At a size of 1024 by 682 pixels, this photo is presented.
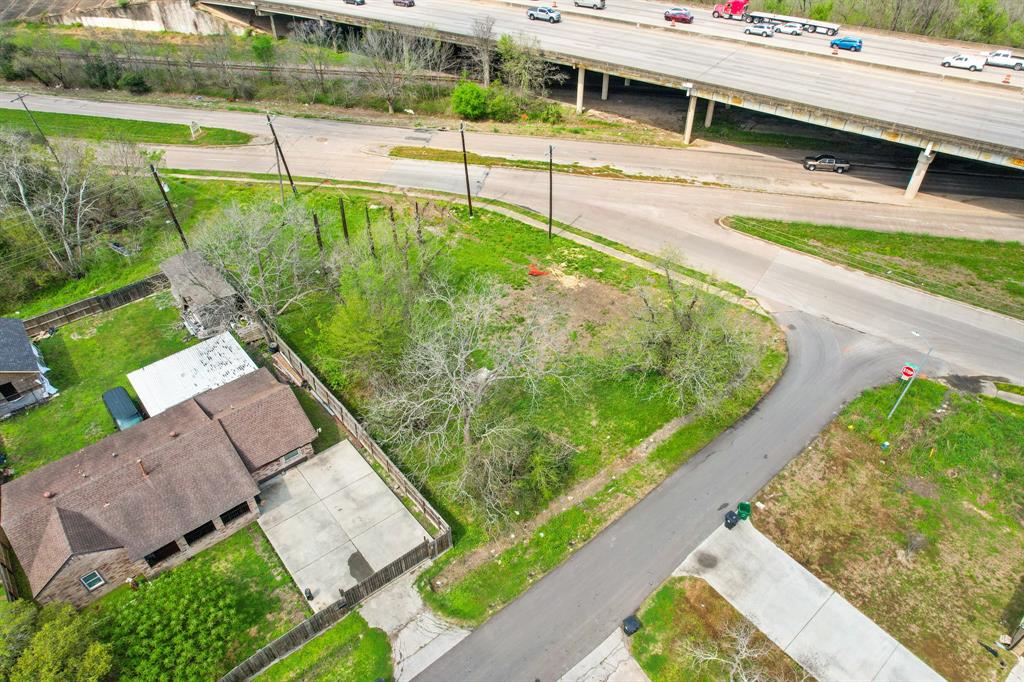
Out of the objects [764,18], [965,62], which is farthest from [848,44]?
[764,18]

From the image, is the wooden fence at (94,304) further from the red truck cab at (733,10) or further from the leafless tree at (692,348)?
the red truck cab at (733,10)

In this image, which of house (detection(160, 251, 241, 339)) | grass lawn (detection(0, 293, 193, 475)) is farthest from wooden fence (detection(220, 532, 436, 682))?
house (detection(160, 251, 241, 339))

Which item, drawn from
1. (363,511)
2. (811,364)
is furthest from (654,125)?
(363,511)

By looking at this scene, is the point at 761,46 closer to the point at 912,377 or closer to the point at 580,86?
the point at 580,86

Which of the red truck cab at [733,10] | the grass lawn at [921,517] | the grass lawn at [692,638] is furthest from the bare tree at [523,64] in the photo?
the grass lawn at [692,638]

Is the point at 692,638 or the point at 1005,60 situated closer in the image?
the point at 692,638

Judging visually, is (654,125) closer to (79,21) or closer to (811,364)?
(811,364)
